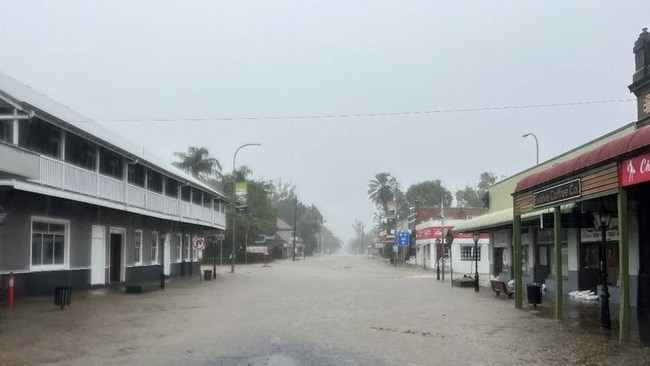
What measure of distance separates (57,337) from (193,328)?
9.73ft

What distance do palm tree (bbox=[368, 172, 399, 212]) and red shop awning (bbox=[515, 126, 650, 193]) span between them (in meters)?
102

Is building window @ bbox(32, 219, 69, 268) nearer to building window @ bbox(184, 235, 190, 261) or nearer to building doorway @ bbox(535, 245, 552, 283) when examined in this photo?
building window @ bbox(184, 235, 190, 261)

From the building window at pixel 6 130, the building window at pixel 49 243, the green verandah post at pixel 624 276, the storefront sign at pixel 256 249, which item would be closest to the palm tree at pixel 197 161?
the storefront sign at pixel 256 249

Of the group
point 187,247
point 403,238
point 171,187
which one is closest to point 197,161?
point 403,238

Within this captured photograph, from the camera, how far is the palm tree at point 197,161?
7344 centimetres

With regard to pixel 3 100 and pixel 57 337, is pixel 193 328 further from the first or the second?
pixel 3 100

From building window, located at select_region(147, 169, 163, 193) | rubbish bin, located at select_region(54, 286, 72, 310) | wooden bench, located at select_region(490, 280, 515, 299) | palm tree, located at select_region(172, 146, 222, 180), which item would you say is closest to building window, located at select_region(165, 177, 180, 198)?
building window, located at select_region(147, 169, 163, 193)

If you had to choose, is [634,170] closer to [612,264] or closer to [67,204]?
[612,264]

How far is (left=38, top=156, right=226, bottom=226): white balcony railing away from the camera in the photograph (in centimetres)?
1975

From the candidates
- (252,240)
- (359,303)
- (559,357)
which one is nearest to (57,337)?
(559,357)

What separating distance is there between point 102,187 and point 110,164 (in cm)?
518

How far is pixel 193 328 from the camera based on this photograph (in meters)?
14.2

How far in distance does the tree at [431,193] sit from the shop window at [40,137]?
338 ft

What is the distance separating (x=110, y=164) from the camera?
94.2ft
